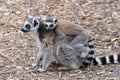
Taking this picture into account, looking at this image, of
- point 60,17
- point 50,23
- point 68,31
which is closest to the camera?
point 50,23

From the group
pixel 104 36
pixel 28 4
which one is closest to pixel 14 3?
pixel 28 4

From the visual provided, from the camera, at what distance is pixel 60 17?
980cm

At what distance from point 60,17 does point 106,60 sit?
2856 millimetres

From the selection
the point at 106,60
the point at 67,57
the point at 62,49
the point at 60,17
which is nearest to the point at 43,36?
the point at 62,49

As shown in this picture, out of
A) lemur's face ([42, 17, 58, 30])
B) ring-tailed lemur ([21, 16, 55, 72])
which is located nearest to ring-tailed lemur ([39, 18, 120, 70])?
lemur's face ([42, 17, 58, 30])

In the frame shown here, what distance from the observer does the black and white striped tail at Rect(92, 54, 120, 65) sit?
7.16m

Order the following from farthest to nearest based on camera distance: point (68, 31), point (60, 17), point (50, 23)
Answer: point (60, 17)
point (68, 31)
point (50, 23)

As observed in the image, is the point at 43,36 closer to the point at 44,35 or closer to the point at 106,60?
the point at 44,35

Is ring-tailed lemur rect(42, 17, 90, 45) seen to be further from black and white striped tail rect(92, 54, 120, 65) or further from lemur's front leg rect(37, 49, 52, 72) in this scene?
black and white striped tail rect(92, 54, 120, 65)

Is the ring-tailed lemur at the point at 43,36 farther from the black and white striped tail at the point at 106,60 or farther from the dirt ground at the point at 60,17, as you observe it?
the black and white striped tail at the point at 106,60

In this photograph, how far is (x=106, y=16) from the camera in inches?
378

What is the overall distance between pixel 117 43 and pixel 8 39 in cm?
234

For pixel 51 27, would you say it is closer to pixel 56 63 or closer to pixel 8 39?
pixel 56 63

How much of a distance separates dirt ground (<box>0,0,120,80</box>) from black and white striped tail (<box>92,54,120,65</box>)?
0.28 ft
